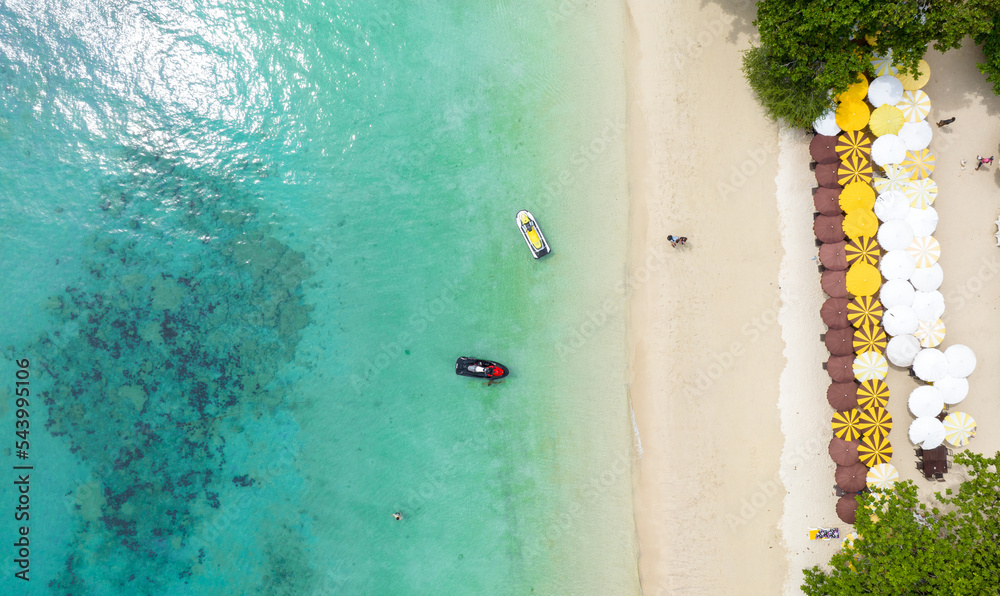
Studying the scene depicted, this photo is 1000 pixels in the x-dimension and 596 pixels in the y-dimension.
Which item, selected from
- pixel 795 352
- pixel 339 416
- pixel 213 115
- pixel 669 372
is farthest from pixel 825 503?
pixel 213 115

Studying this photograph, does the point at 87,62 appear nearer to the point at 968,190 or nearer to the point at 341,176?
the point at 341,176

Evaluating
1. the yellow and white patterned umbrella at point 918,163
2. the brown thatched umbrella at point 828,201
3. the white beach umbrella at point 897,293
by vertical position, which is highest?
the yellow and white patterned umbrella at point 918,163

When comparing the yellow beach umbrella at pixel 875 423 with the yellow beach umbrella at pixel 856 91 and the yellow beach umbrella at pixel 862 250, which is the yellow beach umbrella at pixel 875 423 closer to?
the yellow beach umbrella at pixel 862 250

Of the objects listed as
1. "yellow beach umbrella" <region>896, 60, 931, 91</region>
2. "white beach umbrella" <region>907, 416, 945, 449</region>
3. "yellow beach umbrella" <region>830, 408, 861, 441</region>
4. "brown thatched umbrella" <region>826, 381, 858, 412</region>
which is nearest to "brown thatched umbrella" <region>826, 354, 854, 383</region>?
"brown thatched umbrella" <region>826, 381, 858, 412</region>

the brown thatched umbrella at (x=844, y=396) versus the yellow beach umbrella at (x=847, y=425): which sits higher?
the brown thatched umbrella at (x=844, y=396)

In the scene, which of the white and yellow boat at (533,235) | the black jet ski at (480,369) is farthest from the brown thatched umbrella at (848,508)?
the white and yellow boat at (533,235)

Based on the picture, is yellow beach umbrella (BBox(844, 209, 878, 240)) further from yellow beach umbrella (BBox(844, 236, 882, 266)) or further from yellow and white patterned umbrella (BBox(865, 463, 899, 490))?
yellow and white patterned umbrella (BBox(865, 463, 899, 490))

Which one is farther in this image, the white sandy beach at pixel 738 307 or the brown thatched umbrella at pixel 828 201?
the white sandy beach at pixel 738 307

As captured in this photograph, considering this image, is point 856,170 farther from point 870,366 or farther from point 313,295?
point 313,295
